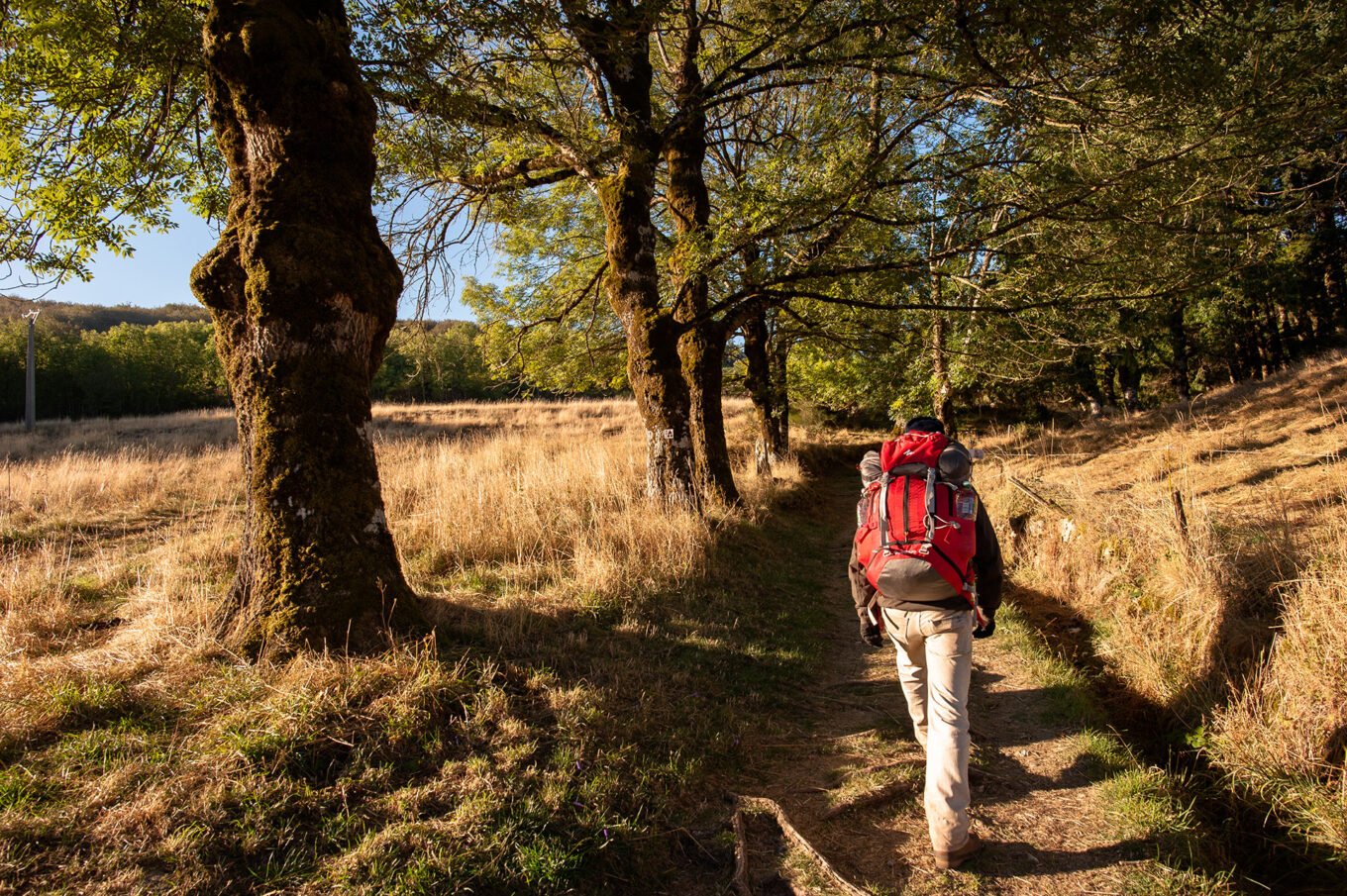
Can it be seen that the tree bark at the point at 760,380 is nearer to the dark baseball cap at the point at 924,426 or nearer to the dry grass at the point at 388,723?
the dry grass at the point at 388,723

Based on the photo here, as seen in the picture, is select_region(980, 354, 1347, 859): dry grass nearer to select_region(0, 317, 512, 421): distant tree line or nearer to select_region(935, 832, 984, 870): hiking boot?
select_region(935, 832, 984, 870): hiking boot

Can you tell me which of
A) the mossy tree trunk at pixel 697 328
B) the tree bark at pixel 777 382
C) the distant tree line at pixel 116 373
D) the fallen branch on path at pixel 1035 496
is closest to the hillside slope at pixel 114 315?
the distant tree line at pixel 116 373

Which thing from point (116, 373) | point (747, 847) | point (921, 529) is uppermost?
point (116, 373)

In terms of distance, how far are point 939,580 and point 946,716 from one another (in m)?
0.69

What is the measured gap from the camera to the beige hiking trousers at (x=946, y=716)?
3.10 meters

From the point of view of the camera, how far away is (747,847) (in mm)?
3244

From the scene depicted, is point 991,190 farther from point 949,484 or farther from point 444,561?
point 444,561

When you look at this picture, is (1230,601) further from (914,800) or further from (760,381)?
(760,381)

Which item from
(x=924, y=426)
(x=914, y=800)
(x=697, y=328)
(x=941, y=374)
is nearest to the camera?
(x=924, y=426)

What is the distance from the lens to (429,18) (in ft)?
16.8

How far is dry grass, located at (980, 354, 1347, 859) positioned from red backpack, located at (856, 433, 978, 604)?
2.48 meters

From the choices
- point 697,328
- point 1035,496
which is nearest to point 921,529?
point 697,328

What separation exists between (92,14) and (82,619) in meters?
4.61

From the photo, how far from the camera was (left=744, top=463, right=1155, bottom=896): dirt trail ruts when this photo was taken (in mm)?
3082
